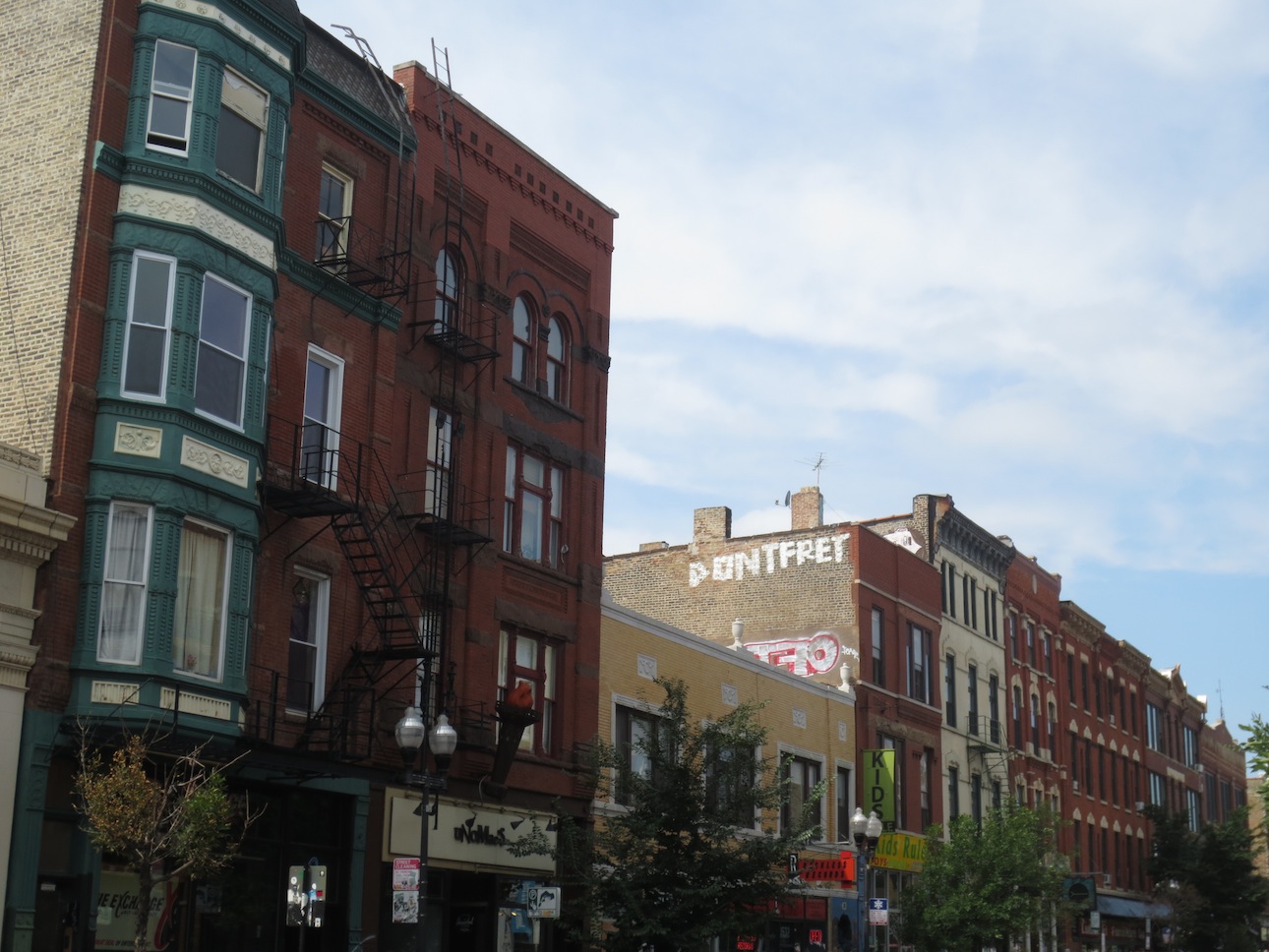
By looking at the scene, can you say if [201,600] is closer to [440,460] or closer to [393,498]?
[393,498]

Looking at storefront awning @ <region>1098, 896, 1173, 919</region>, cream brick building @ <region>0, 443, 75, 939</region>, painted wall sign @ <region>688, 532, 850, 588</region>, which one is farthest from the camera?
storefront awning @ <region>1098, 896, 1173, 919</region>

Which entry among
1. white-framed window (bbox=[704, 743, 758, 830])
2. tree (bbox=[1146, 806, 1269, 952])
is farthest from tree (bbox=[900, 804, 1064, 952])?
tree (bbox=[1146, 806, 1269, 952])

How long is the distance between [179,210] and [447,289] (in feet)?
27.3

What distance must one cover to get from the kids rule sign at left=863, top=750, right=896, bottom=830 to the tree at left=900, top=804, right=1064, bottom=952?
196 centimetres

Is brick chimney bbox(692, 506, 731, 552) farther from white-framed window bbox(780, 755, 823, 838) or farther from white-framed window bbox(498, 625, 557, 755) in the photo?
white-framed window bbox(498, 625, 557, 755)

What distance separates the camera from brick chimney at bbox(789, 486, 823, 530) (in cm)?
5466

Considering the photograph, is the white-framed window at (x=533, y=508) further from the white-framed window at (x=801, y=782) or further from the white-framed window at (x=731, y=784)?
the white-framed window at (x=801, y=782)

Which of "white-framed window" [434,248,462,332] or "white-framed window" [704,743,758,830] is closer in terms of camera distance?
"white-framed window" [704,743,758,830]

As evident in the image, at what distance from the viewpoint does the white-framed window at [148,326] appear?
23.0m

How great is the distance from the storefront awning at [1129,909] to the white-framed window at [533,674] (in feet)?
121

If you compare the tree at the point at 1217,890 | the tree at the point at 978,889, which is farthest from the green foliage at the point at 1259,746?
the tree at the point at 1217,890

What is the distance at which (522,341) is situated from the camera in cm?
3356

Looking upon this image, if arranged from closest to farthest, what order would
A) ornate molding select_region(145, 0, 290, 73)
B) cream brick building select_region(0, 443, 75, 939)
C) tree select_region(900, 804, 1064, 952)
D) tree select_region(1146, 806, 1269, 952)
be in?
cream brick building select_region(0, 443, 75, 939) → ornate molding select_region(145, 0, 290, 73) → tree select_region(900, 804, 1064, 952) → tree select_region(1146, 806, 1269, 952)

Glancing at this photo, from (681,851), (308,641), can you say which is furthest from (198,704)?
(681,851)
